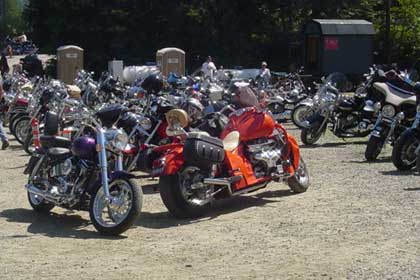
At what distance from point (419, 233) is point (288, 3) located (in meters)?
32.1

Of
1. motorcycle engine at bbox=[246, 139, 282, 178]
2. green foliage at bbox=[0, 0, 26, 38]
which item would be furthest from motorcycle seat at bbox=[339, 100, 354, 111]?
green foliage at bbox=[0, 0, 26, 38]

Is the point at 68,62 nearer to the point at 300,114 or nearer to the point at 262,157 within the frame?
the point at 300,114

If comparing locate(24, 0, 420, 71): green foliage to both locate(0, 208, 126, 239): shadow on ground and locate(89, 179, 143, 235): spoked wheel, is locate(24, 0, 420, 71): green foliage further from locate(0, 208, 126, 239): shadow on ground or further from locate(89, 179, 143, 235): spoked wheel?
locate(89, 179, 143, 235): spoked wheel

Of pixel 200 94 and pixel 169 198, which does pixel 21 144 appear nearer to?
pixel 200 94

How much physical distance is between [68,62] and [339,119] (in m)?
16.7

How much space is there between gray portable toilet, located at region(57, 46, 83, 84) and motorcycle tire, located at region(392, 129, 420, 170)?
64.7 ft

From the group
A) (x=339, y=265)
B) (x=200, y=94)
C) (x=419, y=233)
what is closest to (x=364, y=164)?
(x=200, y=94)

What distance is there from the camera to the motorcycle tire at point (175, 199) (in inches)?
295

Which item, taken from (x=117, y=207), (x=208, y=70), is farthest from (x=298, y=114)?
(x=117, y=207)

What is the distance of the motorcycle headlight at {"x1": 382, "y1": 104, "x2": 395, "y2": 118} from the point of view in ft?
40.1

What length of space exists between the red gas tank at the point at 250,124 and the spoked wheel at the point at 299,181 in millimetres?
657

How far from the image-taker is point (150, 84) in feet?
34.0

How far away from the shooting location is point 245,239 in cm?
683

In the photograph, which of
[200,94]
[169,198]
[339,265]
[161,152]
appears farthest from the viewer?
[200,94]
